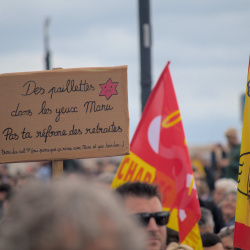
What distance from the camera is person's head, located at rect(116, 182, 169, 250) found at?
266 centimetres

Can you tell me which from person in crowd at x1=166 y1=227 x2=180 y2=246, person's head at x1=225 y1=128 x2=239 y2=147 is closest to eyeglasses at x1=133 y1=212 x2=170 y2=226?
person in crowd at x1=166 y1=227 x2=180 y2=246

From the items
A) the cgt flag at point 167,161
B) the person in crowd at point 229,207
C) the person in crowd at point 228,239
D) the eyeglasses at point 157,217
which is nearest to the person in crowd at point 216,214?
the person in crowd at point 229,207

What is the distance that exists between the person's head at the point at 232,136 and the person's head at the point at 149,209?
14.9ft

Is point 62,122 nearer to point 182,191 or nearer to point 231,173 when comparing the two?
point 182,191

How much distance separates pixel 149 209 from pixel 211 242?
125 cm

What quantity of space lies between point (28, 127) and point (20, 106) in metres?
0.13

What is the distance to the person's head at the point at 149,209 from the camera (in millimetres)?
2664

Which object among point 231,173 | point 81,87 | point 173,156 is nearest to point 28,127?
point 81,87

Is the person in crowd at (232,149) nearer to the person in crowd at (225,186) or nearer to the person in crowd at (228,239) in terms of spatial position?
the person in crowd at (225,186)

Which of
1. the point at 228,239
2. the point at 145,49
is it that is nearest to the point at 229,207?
the point at 228,239

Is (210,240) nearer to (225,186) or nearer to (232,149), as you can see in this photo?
(225,186)

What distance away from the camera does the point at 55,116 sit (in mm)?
3039

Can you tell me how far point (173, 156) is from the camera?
4043 mm

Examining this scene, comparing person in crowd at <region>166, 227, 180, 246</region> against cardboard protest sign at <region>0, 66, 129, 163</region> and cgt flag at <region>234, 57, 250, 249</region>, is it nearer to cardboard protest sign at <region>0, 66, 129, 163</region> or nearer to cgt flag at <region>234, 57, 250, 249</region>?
cgt flag at <region>234, 57, 250, 249</region>
